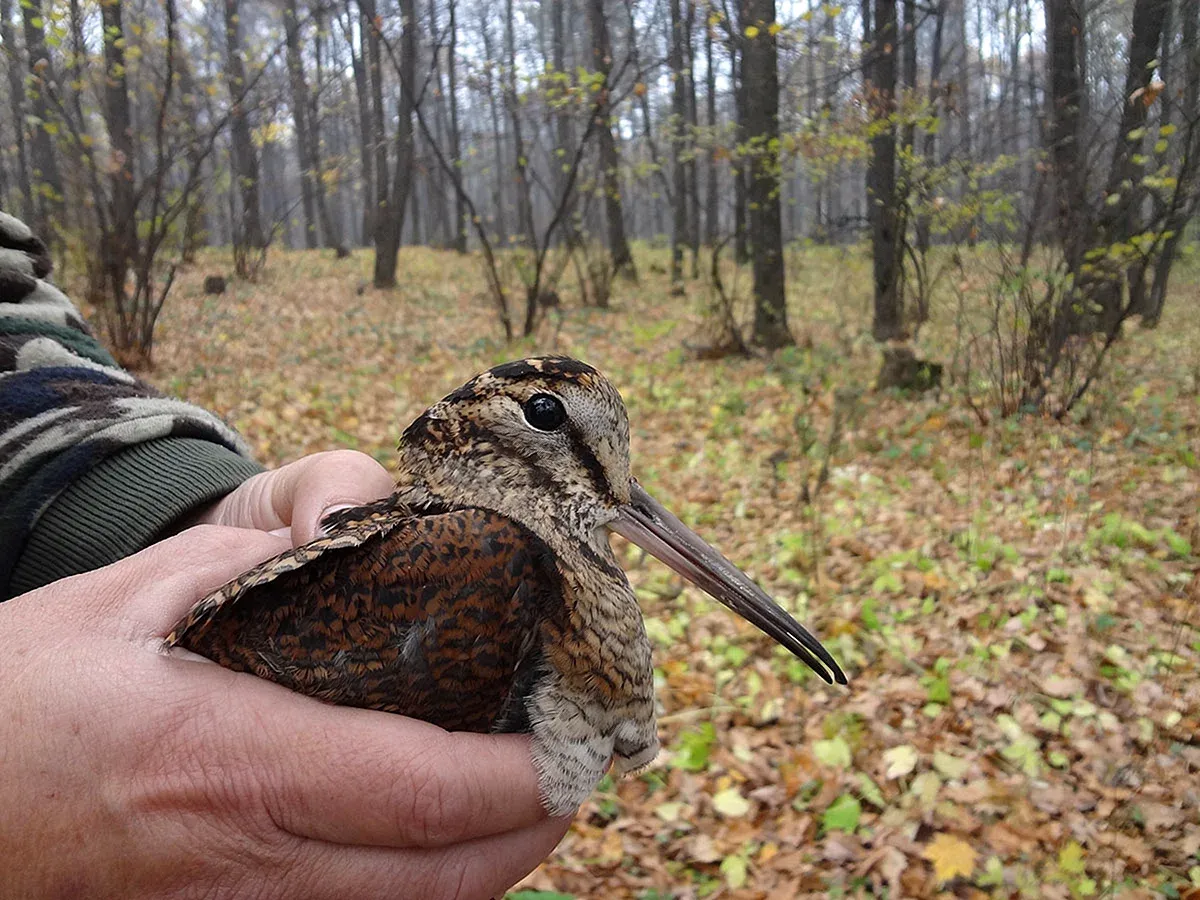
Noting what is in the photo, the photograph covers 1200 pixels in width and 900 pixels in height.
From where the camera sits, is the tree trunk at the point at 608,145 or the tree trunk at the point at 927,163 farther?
the tree trunk at the point at 608,145

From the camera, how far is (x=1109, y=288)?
783 cm

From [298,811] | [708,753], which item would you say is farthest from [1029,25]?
[298,811]

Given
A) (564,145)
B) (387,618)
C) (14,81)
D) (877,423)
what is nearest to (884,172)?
(877,423)

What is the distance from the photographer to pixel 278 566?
1.38 meters

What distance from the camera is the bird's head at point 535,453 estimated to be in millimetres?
1658

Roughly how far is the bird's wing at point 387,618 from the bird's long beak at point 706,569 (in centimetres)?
38

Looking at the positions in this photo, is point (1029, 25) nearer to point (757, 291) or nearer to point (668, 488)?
point (757, 291)

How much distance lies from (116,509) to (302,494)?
0.47 m

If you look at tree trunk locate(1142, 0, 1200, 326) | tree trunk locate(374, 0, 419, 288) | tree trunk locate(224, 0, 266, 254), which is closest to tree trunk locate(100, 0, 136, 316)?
tree trunk locate(224, 0, 266, 254)

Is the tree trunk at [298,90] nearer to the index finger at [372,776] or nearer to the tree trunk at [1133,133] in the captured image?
the tree trunk at [1133,133]

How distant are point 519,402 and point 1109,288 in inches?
320

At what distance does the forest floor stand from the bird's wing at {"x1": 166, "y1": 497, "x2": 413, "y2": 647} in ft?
5.47

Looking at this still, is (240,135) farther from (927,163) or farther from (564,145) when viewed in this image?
(927,163)

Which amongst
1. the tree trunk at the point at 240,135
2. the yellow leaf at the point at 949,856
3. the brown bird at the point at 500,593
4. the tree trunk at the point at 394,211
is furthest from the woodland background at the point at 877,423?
the tree trunk at the point at 394,211
